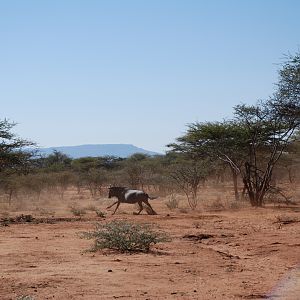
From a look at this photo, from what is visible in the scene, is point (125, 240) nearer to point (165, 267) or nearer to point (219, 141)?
point (165, 267)

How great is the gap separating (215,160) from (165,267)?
2123 cm

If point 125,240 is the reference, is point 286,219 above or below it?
above

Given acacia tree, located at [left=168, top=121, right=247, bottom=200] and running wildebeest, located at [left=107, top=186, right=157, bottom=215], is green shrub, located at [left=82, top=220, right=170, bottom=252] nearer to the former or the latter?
running wildebeest, located at [left=107, top=186, right=157, bottom=215]

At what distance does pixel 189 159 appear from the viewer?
35.8 m

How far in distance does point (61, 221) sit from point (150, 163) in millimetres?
25961

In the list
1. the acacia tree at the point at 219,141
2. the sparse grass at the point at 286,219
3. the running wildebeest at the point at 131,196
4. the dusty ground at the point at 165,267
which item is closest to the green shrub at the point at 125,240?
the dusty ground at the point at 165,267

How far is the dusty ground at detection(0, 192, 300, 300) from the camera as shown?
7227 mm

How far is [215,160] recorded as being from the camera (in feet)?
98.3

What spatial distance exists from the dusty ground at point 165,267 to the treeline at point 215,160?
21.3ft

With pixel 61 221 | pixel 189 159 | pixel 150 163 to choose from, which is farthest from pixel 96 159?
pixel 61 221

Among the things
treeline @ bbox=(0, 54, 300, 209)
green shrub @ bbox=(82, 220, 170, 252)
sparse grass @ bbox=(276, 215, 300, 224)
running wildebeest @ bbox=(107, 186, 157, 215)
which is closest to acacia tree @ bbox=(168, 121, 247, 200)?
treeline @ bbox=(0, 54, 300, 209)

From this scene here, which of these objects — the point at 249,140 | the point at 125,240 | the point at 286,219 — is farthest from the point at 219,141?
the point at 125,240

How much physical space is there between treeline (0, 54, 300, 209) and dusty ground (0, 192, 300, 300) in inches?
256

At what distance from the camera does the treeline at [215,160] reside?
20941mm
